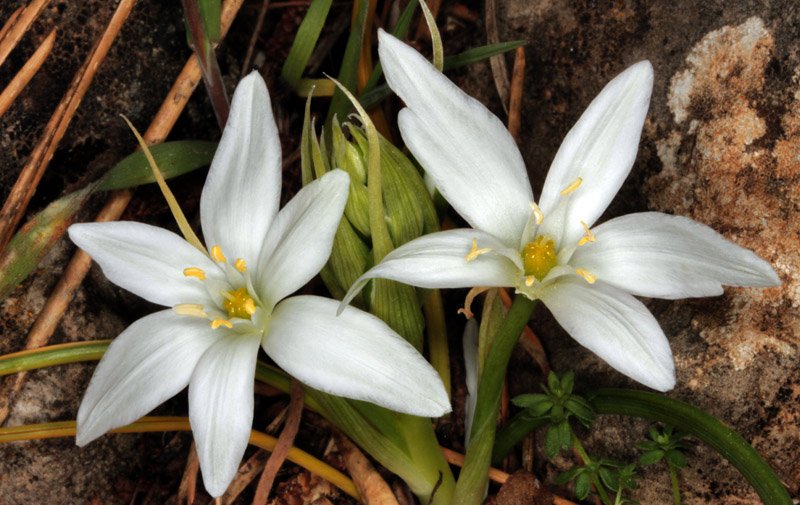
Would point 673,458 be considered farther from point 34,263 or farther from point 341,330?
point 34,263

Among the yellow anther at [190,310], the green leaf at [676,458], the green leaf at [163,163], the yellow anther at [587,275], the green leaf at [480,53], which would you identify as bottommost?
the green leaf at [676,458]

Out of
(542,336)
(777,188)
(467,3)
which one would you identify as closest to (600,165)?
(777,188)

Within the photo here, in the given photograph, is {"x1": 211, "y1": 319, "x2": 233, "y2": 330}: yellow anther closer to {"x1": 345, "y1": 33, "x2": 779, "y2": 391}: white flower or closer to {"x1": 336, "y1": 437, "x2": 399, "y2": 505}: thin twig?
{"x1": 345, "y1": 33, "x2": 779, "y2": 391}: white flower

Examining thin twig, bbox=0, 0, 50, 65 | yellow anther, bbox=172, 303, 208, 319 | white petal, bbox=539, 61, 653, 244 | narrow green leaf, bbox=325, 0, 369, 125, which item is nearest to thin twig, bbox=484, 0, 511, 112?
narrow green leaf, bbox=325, 0, 369, 125

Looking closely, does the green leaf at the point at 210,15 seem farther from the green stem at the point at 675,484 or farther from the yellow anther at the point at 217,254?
the green stem at the point at 675,484

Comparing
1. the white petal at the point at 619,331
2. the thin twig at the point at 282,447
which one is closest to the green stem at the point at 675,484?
the white petal at the point at 619,331
